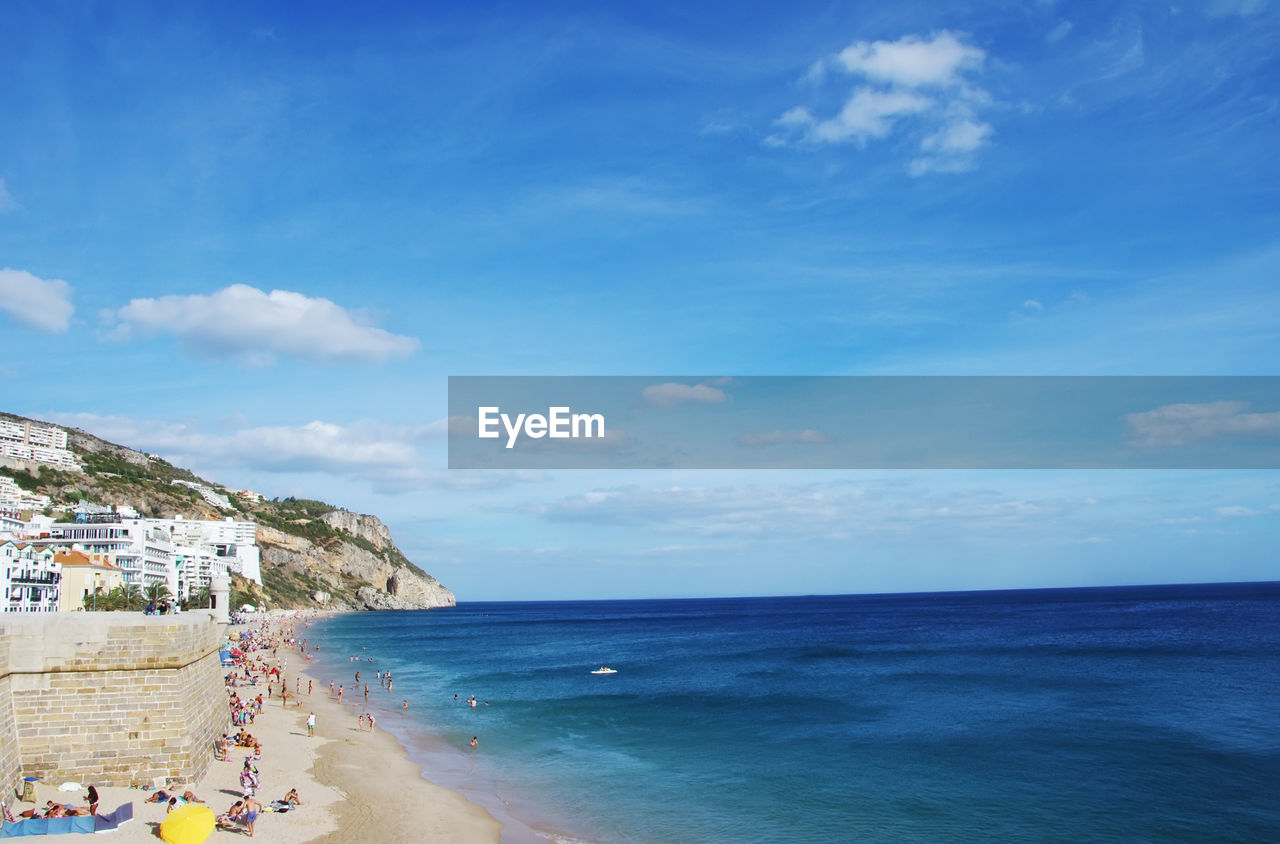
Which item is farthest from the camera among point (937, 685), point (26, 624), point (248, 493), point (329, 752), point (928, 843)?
point (248, 493)

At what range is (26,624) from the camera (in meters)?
19.7

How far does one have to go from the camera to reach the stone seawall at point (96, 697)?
1961 centimetres

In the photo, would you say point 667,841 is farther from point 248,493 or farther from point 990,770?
point 248,493

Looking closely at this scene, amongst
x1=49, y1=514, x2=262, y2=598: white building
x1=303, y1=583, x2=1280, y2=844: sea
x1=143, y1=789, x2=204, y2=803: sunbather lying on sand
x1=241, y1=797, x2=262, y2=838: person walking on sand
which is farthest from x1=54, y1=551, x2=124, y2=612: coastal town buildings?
x1=241, y1=797, x2=262, y2=838: person walking on sand

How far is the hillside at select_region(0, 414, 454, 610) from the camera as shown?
110 m

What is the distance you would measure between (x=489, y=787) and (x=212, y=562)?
84.7 meters

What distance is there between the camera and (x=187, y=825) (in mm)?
18094

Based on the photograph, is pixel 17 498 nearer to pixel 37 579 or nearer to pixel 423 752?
pixel 37 579

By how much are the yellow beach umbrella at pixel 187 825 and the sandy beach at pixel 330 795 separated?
0.48 m

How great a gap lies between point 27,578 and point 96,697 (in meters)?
41.3

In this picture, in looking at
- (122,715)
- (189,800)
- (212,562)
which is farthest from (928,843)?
(212,562)

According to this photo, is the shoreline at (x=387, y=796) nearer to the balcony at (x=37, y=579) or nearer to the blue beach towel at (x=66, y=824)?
the blue beach towel at (x=66, y=824)

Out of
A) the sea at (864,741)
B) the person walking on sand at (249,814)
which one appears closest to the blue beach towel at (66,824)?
the person walking on sand at (249,814)

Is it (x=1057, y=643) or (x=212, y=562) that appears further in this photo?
(x=212, y=562)
